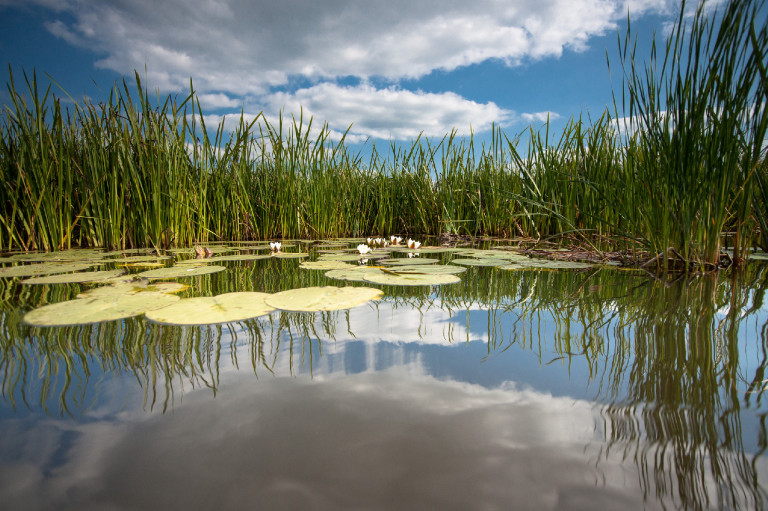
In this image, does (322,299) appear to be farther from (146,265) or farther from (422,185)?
(422,185)

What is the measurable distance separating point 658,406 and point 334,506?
1.64 ft

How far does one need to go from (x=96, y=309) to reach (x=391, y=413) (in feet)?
3.39

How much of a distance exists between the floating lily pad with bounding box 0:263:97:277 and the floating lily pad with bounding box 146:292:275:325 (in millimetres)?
1166

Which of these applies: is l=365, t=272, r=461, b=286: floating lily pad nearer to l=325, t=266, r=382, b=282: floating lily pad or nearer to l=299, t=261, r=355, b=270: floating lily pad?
l=325, t=266, r=382, b=282: floating lily pad

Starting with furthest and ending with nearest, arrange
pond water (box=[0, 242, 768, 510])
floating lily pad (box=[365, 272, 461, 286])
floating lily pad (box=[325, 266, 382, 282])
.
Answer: floating lily pad (box=[325, 266, 382, 282]) → floating lily pad (box=[365, 272, 461, 286]) → pond water (box=[0, 242, 768, 510])

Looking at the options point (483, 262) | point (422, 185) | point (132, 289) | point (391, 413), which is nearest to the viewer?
point (391, 413)

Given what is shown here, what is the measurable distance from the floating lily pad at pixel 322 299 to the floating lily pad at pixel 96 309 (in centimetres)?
37

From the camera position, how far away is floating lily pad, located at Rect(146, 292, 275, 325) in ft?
3.37

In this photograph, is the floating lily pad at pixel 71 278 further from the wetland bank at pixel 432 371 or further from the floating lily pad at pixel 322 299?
the floating lily pad at pixel 322 299

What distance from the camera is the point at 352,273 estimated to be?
179cm

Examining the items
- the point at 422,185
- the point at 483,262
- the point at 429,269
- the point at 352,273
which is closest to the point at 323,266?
the point at 352,273

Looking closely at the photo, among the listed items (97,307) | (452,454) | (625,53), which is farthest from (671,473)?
(625,53)

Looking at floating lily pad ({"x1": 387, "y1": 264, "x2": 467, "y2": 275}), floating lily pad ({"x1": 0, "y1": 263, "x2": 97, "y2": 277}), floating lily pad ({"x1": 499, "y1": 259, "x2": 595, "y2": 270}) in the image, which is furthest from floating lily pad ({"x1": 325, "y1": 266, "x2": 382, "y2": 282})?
floating lily pad ({"x1": 0, "y1": 263, "x2": 97, "y2": 277})

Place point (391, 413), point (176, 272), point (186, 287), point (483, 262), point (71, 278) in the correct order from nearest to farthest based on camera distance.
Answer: point (391, 413)
point (186, 287)
point (71, 278)
point (176, 272)
point (483, 262)
